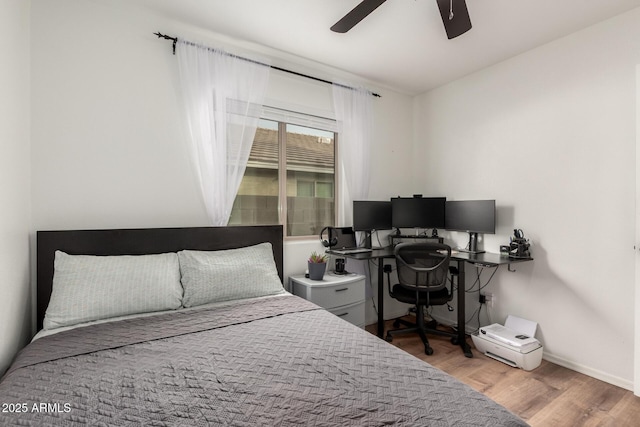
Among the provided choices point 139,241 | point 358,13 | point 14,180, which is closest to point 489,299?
point 358,13

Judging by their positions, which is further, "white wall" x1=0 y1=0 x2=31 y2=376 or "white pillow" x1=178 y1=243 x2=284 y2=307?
"white pillow" x1=178 y1=243 x2=284 y2=307

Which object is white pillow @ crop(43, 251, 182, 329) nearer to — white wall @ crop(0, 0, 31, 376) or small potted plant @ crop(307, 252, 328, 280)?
white wall @ crop(0, 0, 31, 376)

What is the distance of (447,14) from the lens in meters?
1.81

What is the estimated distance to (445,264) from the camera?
9.11 feet

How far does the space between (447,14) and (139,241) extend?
8.11 feet

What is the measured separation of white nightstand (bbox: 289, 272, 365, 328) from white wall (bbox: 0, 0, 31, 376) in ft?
5.97

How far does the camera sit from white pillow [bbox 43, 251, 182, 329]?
5.74 ft

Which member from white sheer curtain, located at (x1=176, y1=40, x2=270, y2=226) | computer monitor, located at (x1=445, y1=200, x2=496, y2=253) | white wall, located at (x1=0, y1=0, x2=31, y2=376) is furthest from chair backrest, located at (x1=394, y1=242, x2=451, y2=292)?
white wall, located at (x1=0, y1=0, x2=31, y2=376)

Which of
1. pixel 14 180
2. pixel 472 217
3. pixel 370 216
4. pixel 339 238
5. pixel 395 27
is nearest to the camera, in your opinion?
pixel 14 180

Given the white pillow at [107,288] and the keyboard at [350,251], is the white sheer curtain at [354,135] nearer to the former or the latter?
the keyboard at [350,251]

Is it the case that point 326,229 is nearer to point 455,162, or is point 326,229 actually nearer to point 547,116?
point 455,162

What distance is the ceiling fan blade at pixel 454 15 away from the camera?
1.72 metres

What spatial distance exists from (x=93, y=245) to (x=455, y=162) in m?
3.42

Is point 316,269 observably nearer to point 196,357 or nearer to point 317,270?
point 317,270
